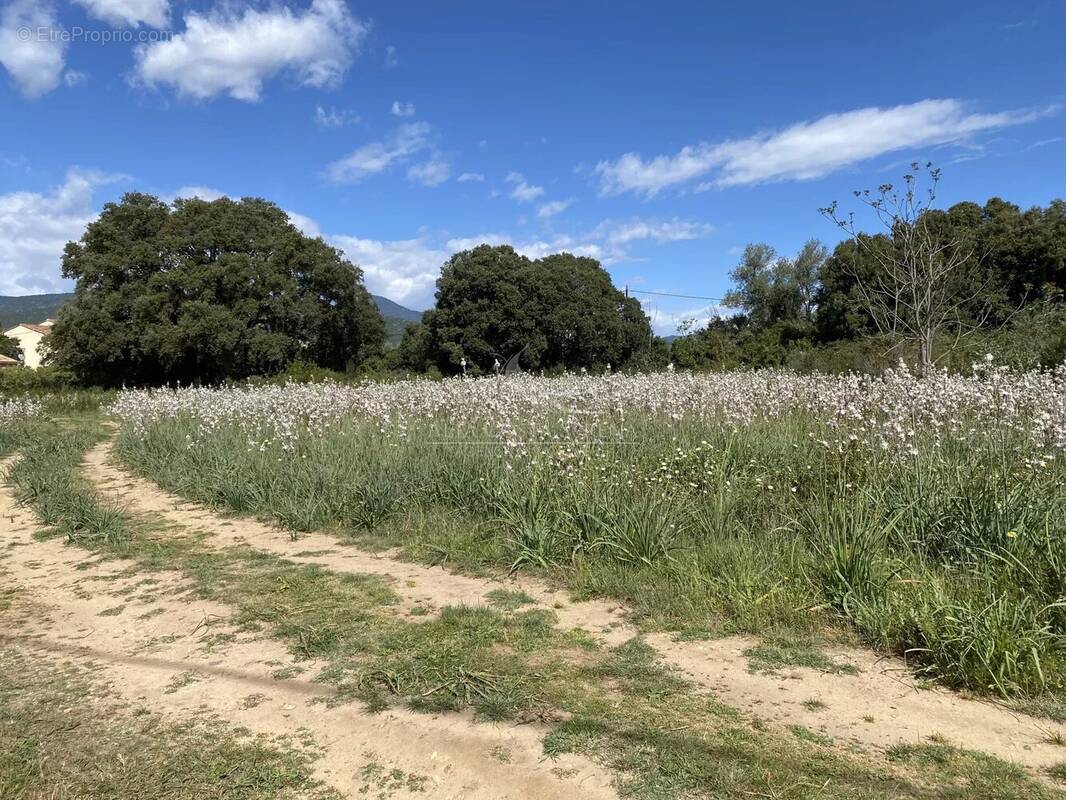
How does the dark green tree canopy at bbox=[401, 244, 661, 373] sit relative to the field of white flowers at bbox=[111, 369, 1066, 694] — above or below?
above

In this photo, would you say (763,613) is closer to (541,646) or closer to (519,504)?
(541,646)

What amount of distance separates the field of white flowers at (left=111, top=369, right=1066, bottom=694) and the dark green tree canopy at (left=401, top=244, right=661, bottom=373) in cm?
2455

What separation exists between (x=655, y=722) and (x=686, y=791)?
0.47 metres

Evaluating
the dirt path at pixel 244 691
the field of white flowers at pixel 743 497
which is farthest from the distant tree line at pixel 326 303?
the dirt path at pixel 244 691

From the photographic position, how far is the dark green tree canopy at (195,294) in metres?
31.2

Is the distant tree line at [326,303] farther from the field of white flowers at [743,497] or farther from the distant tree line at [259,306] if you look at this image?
the field of white flowers at [743,497]

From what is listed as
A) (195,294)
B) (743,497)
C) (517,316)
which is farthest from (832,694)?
(195,294)

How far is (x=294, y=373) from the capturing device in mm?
24688

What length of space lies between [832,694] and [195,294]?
34189 mm

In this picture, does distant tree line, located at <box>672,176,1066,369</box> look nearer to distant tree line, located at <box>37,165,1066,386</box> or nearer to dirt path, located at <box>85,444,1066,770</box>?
distant tree line, located at <box>37,165,1066,386</box>

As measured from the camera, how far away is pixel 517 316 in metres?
34.0

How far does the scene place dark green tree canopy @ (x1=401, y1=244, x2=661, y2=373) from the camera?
34.2 m

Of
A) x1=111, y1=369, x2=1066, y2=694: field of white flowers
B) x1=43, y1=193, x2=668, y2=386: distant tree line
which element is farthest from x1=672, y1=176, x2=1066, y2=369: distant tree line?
x1=43, y1=193, x2=668, y2=386: distant tree line

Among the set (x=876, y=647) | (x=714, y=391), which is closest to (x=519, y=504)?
(x=876, y=647)
